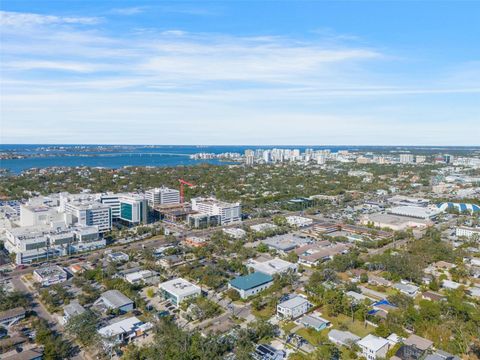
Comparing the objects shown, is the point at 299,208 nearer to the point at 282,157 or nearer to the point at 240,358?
the point at 240,358

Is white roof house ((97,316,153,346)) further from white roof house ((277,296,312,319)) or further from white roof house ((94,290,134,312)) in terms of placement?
white roof house ((277,296,312,319))

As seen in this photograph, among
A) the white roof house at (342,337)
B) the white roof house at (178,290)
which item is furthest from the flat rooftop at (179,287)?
the white roof house at (342,337)

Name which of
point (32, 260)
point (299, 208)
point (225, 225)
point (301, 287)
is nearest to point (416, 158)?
point (299, 208)

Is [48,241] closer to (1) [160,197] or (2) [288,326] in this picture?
(1) [160,197]

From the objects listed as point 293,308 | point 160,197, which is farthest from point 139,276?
point 160,197

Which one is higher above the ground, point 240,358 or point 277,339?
point 240,358

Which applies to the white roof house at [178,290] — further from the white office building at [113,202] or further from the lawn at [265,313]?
the white office building at [113,202]
